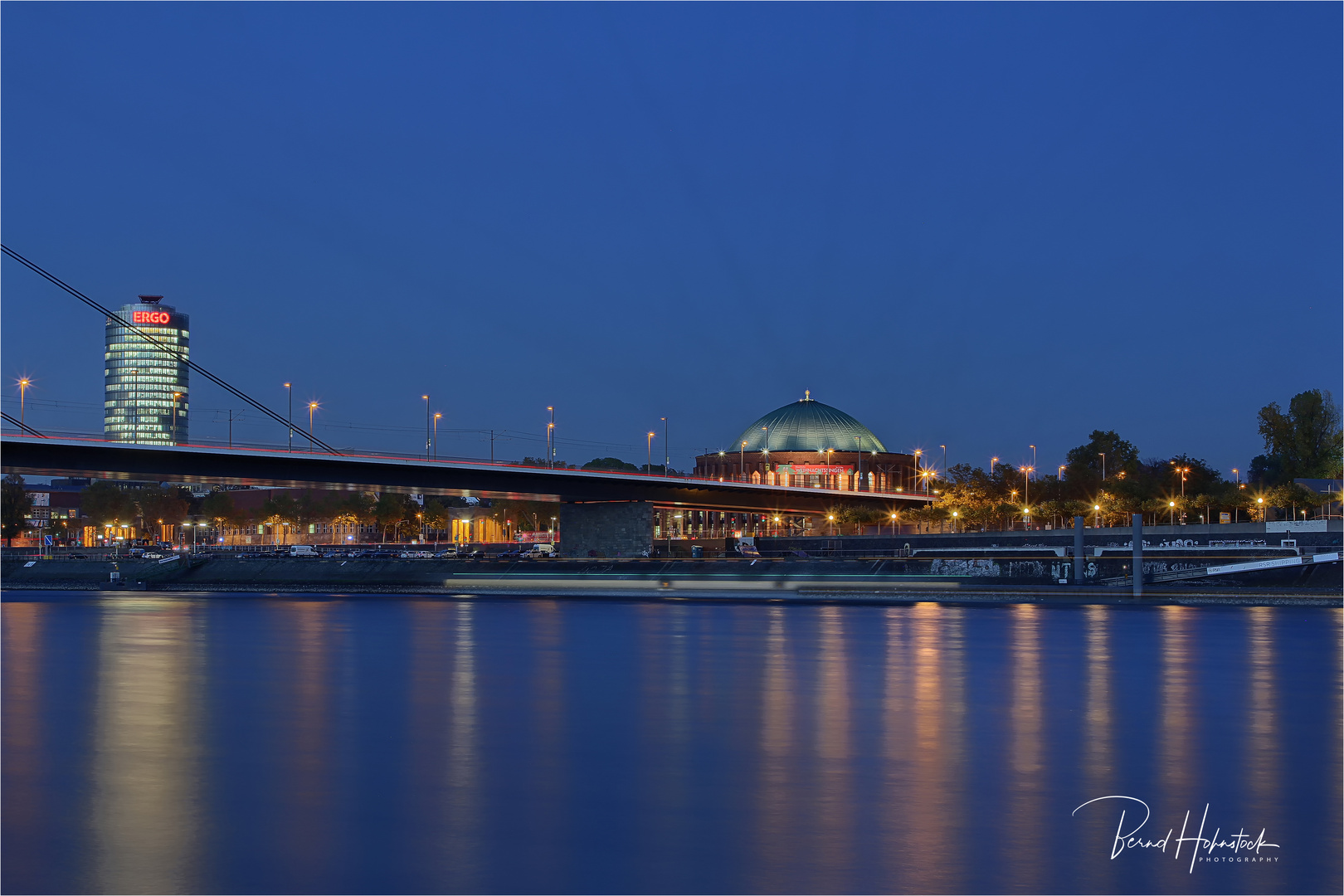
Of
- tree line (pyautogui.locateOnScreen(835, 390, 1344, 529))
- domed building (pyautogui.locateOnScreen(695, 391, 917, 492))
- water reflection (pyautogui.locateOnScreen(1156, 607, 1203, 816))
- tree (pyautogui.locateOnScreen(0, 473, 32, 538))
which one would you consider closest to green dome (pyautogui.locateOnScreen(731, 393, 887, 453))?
domed building (pyautogui.locateOnScreen(695, 391, 917, 492))

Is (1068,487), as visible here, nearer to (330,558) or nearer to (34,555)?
(330,558)

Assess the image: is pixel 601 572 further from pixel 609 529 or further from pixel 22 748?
pixel 22 748

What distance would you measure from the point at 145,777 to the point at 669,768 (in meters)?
5.90

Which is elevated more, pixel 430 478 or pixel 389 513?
pixel 430 478

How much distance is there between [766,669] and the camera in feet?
78.4

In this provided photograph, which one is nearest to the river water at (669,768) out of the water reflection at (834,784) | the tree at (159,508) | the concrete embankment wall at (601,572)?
the water reflection at (834,784)

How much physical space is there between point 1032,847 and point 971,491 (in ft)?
288

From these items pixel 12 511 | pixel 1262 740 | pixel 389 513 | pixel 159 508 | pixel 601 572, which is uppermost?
pixel 159 508

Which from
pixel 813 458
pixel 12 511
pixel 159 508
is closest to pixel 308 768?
pixel 12 511

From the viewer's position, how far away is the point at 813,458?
5625 inches

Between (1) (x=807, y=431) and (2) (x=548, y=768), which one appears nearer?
(2) (x=548, y=768)

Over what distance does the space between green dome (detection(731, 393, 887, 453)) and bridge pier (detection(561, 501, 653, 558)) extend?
64983 millimetres

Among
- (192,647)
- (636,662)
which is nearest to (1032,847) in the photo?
(636,662)

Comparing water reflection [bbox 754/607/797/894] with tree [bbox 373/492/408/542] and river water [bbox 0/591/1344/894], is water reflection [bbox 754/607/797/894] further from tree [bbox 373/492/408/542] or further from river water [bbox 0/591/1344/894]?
tree [bbox 373/492/408/542]
